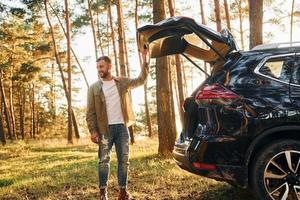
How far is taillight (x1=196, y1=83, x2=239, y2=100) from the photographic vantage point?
4.94 m

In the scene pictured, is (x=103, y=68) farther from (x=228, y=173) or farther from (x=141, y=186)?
(x=141, y=186)

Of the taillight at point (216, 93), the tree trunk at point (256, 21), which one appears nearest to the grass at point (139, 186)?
the taillight at point (216, 93)

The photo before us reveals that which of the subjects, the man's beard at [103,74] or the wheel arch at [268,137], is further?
the man's beard at [103,74]

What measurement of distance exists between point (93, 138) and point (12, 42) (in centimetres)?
2822

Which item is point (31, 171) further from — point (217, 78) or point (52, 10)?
point (52, 10)

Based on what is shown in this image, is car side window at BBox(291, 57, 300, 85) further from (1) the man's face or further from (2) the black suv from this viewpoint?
(1) the man's face

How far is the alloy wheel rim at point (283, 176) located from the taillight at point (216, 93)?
887mm

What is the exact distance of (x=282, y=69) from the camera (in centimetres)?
501

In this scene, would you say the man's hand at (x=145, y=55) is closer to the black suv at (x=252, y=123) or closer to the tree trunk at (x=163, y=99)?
the black suv at (x=252, y=123)

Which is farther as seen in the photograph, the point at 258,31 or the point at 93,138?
the point at 258,31

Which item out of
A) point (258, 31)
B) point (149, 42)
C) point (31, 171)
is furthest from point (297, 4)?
point (149, 42)

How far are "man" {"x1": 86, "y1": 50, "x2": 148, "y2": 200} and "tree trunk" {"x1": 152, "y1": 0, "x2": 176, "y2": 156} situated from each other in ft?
14.7

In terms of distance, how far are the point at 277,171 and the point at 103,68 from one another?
2862 millimetres

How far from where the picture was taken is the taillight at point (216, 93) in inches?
194
